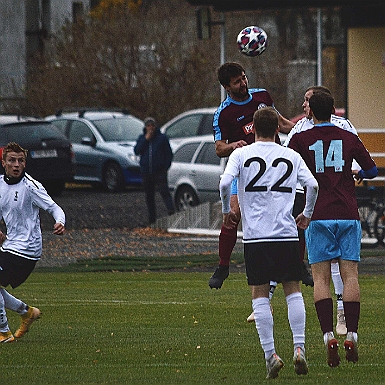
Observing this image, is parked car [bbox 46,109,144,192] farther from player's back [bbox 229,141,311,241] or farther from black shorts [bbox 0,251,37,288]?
player's back [bbox 229,141,311,241]

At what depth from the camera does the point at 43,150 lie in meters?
28.7

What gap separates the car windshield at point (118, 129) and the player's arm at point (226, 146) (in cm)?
2111

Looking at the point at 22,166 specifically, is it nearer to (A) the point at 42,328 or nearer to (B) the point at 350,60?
(A) the point at 42,328

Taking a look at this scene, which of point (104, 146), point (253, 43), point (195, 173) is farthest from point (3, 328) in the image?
point (104, 146)

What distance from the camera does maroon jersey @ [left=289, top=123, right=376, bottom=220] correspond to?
8883 millimetres

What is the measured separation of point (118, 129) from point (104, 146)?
105 centimetres

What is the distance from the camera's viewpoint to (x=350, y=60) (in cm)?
2283

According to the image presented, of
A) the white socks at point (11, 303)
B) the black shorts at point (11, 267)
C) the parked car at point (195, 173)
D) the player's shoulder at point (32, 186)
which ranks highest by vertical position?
the player's shoulder at point (32, 186)

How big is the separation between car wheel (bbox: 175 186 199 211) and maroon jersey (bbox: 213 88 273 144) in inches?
547

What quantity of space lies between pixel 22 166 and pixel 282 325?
9.10ft

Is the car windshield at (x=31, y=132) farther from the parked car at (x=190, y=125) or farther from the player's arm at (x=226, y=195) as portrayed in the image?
the player's arm at (x=226, y=195)

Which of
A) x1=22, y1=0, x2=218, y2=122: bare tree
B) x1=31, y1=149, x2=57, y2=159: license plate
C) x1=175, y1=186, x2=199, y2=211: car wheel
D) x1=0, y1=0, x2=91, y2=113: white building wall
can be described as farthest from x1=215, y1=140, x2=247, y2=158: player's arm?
x1=0, y1=0, x2=91, y2=113: white building wall

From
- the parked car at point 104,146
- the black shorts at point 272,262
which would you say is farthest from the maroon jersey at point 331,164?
the parked car at point 104,146

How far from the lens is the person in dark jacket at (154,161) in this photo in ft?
79.9
